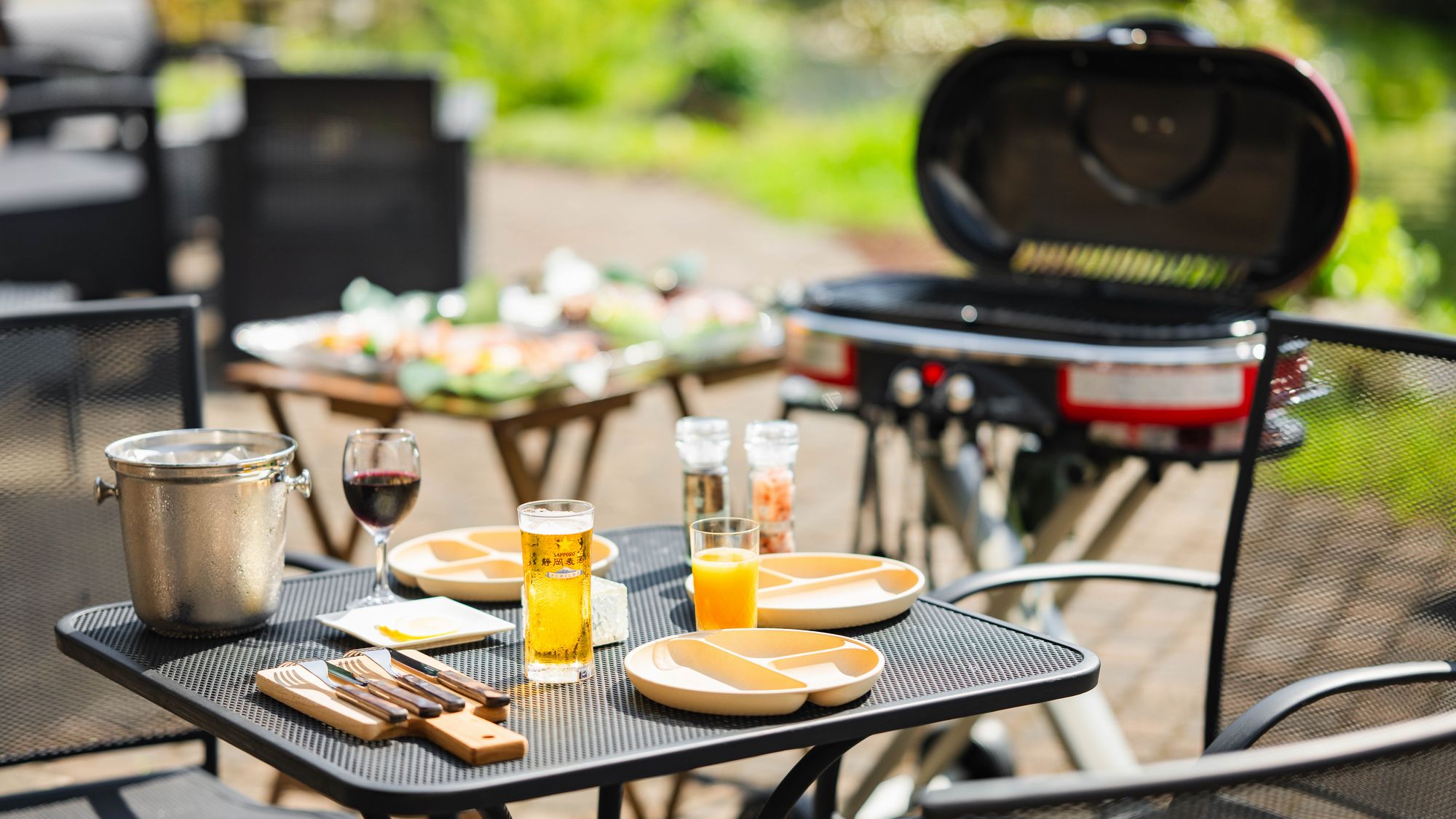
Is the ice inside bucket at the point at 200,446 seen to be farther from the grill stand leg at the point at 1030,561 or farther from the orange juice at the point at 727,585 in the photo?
the grill stand leg at the point at 1030,561

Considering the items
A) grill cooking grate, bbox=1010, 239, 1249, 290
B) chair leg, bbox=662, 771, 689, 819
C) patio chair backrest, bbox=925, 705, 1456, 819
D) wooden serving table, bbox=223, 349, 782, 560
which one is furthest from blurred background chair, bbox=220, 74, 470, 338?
patio chair backrest, bbox=925, 705, 1456, 819

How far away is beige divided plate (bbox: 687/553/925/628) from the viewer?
6.22 ft

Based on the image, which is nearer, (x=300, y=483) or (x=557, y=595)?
(x=557, y=595)

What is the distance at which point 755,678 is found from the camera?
166cm

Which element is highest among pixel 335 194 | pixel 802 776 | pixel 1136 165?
pixel 1136 165

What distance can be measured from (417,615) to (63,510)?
2.40 ft

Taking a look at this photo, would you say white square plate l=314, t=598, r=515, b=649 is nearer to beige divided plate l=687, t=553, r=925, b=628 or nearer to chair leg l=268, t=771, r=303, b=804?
beige divided plate l=687, t=553, r=925, b=628

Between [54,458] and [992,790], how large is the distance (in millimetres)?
1734

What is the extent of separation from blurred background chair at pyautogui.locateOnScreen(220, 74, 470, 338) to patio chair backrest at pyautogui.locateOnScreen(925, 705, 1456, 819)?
5439mm

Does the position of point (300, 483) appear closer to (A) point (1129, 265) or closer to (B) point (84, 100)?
(A) point (1129, 265)

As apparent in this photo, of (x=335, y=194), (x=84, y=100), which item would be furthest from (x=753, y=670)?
(x=84, y=100)

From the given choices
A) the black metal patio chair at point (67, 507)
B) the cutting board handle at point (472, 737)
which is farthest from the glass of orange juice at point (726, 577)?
the black metal patio chair at point (67, 507)

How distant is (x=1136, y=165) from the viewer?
135 inches

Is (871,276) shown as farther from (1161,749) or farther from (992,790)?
(992,790)
